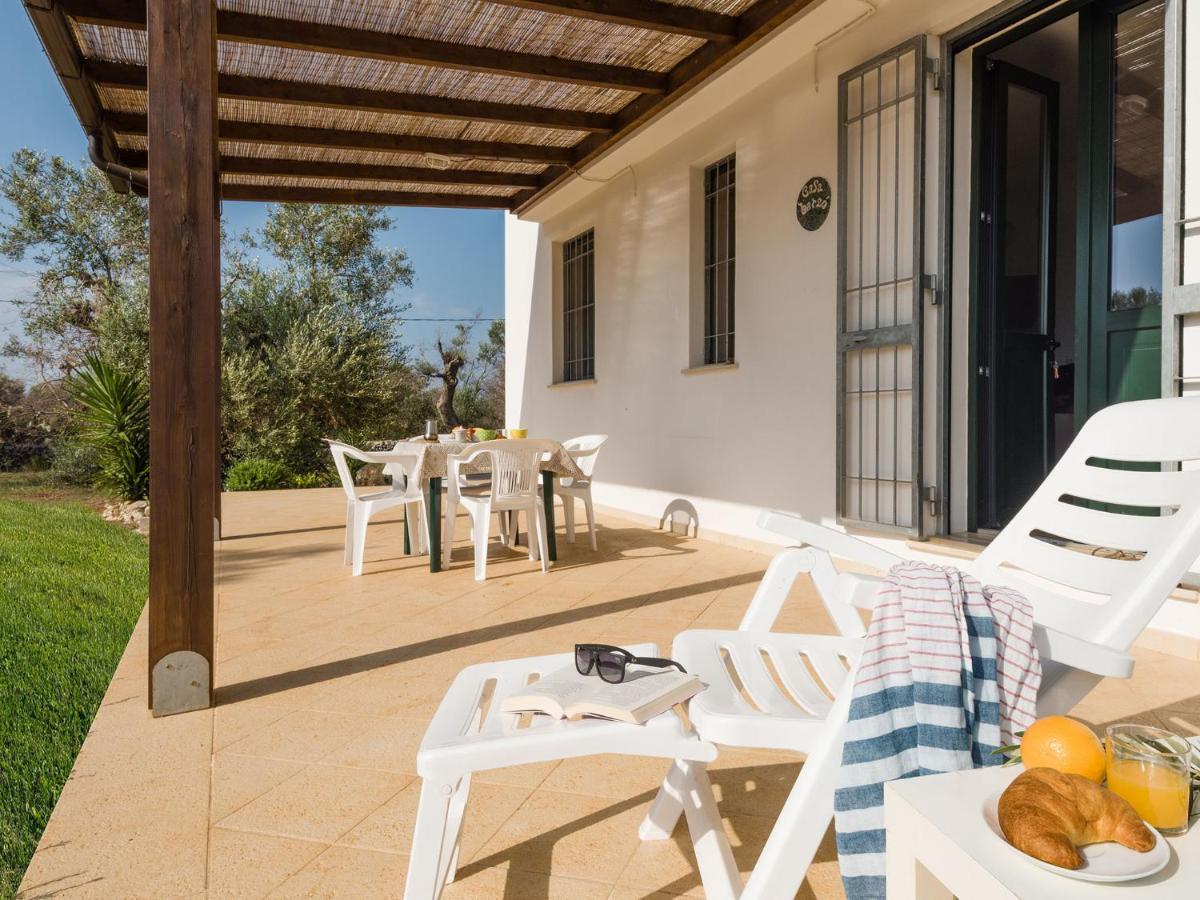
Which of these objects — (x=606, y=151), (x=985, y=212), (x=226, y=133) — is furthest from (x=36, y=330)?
(x=985, y=212)

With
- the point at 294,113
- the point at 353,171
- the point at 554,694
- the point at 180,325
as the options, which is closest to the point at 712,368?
the point at 294,113

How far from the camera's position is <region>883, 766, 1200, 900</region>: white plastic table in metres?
0.73

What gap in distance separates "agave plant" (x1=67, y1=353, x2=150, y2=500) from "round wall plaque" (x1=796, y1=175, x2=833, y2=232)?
7320 millimetres

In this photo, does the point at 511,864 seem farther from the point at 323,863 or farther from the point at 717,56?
the point at 717,56

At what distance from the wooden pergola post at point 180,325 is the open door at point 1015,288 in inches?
138

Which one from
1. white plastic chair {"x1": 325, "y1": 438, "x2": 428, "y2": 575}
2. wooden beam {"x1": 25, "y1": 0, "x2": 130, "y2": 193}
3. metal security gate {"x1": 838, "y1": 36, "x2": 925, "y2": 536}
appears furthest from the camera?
white plastic chair {"x1": 325, "y1": 438, "x2": 428, "y2": 575}

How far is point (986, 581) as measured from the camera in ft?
6.02

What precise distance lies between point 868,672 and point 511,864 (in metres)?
0.87

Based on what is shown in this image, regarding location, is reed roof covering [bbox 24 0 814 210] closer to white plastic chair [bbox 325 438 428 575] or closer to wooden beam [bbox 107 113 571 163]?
wooden beam [bbox 107 113 571 163]

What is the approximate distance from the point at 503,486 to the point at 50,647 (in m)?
2.16

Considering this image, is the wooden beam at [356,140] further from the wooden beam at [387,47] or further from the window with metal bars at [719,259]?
the window with metal bars at [719,259]

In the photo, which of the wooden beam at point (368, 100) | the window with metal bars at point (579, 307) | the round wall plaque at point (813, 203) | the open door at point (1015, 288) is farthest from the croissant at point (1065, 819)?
the window with metal bars at point (579, 307)

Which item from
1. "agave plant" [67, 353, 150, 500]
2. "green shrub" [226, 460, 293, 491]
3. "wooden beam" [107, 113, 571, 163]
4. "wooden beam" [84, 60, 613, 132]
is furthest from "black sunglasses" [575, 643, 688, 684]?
"green shrub" [226, 460, 293, 491]

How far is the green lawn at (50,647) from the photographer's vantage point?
1.94 metres
